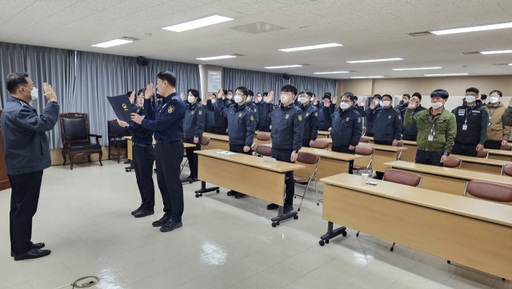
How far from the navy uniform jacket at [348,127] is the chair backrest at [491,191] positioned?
231 cm

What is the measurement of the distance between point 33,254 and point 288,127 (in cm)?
311

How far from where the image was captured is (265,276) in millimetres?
2621

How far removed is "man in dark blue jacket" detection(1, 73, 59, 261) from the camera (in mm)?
2533


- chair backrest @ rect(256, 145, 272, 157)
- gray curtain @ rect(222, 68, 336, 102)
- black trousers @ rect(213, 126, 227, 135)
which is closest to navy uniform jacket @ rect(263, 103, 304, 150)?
chair backrest @ rect(256, 145, 272, 157)

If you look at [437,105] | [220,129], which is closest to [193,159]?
[220,129]

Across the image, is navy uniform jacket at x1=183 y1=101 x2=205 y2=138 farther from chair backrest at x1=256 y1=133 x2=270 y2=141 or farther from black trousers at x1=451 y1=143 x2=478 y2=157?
black trousers at x1=451 y1=143 x2=478 y2=157

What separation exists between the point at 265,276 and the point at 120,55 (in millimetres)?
6904

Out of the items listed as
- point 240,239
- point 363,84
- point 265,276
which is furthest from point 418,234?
point 363,84

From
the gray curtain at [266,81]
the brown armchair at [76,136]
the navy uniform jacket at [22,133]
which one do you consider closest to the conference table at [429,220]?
the navy uniform jacket at [22,133]

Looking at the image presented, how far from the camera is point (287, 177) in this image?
3980 millimetres

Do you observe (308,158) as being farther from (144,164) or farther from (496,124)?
(496,124)

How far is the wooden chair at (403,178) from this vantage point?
3213 mm

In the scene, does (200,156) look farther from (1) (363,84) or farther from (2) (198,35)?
(1) (363,84)

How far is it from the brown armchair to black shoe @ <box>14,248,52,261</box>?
159 inches
